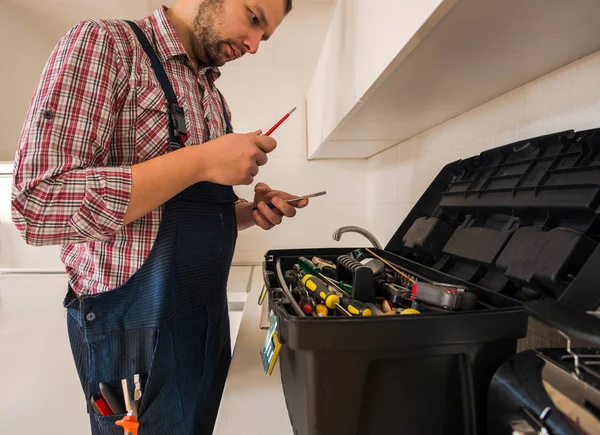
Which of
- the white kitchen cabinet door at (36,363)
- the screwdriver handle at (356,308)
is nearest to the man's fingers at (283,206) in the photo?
the screwdriver handle at (356,308)

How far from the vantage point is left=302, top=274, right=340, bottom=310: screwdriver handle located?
0.47 m

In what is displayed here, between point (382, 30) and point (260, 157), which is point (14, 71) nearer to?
point (260, 157)

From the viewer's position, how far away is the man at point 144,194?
1.62 feet

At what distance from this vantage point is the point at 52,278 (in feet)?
4.80

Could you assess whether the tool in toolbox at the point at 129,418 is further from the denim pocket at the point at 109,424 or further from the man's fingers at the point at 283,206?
the man's fingers at the point at 283,206

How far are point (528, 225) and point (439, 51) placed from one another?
1.02ft

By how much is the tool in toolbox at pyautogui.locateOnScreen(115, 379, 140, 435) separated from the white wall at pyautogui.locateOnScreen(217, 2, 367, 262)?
53.1 inches

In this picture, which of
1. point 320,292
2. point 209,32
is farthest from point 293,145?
point 320,292

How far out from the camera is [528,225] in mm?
Answer: 497

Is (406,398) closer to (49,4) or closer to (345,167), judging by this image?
(345,167)

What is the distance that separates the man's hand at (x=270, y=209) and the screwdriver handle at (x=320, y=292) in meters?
0.36

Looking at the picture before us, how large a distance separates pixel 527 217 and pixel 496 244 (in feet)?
0.21

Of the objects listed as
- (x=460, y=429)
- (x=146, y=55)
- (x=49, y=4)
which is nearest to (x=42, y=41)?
(x=49, y=4)

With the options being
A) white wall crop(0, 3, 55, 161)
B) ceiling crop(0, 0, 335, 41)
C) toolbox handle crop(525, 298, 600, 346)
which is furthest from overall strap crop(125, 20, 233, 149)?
white wall crop(0, 3, 55, 161)
